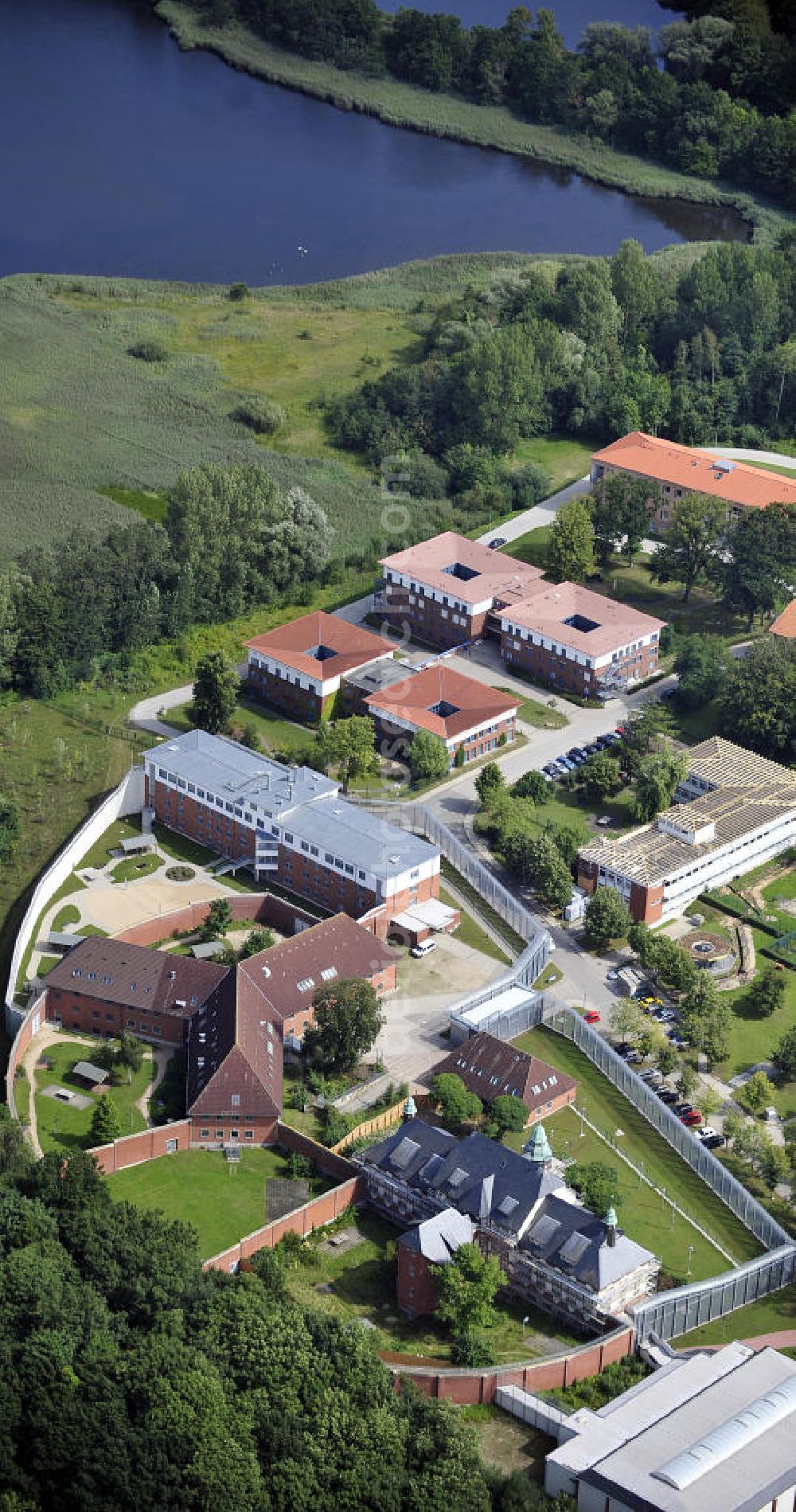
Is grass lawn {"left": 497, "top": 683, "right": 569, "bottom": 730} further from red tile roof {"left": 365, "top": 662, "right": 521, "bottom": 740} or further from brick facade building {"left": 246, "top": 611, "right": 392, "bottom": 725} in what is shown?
brick facade building {"left": 246, "top": 611, "right": 392, "bottom": 725}

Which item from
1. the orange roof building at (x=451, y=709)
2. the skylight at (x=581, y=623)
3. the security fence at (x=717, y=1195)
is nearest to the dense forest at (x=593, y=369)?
the skylight at (x=581, y=623)

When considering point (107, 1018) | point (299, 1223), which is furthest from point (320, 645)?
point (299, 1223)

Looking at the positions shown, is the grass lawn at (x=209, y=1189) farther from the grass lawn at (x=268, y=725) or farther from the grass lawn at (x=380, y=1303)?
the grass lawn at (x=268, y=725)

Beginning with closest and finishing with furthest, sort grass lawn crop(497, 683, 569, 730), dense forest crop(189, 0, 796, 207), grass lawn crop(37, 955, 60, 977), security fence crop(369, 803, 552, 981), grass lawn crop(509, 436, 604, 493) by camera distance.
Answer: grass lawn crop(37, 955, 60, 977)
security fence crop(369, 803, 552, 981)
grass lawn crop(497, 683, 569, 730)
grass lawn crop(509, 436, 604, 493)
dense forest crop(189, 0, 796, 207)

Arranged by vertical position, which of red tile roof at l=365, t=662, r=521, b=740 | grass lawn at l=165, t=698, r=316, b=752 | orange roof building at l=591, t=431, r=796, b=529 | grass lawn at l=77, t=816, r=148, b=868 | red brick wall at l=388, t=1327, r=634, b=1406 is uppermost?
orange roof building at l=591, t=431, r=796, b=529

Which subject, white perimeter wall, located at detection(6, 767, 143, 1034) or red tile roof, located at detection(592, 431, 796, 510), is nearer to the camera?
white perimeter wall, located at detection(6, 767, 143, 1034)

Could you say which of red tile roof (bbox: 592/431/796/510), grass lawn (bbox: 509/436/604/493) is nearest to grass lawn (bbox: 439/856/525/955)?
red tile roof (bbox: 592/431/796/510)

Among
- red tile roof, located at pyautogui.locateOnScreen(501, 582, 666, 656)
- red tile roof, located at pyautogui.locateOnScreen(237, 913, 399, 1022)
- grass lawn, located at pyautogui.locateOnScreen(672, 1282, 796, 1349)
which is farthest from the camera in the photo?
red tile roof, located at pyautogui.locateOnScreen(501, 582, 666, 656)

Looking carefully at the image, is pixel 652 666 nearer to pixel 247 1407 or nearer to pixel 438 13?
pixel 247 1407
